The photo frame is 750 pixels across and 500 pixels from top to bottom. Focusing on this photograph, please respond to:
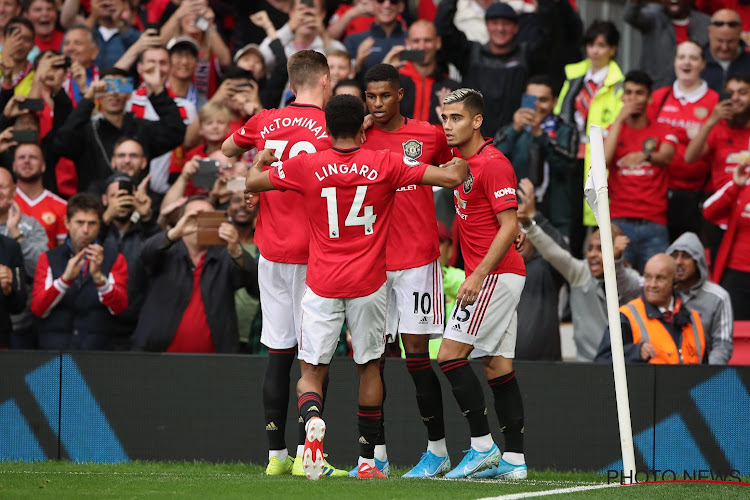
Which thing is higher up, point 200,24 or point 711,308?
point 200,24

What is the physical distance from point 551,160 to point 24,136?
17.6ft

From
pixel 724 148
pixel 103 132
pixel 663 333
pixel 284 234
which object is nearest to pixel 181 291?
pixel 284 234

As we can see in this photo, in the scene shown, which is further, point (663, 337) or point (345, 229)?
point (663, 337)

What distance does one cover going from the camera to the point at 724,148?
471 inches

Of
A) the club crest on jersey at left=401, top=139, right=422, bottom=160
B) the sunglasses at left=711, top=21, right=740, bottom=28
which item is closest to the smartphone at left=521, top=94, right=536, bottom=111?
the sunglasses at left=711, top=21, right=740, bottom=28

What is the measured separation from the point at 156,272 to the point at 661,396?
14.6ft

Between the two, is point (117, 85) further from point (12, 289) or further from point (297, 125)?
point (297, 125)

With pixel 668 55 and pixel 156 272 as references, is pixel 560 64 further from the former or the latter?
pixel 156 272

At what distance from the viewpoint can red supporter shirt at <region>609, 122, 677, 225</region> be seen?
38.7 feet

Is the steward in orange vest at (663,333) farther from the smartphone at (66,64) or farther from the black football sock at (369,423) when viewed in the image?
the smartphone at (66,64)

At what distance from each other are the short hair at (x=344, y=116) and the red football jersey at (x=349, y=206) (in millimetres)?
119

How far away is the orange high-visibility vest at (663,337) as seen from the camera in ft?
31.3
